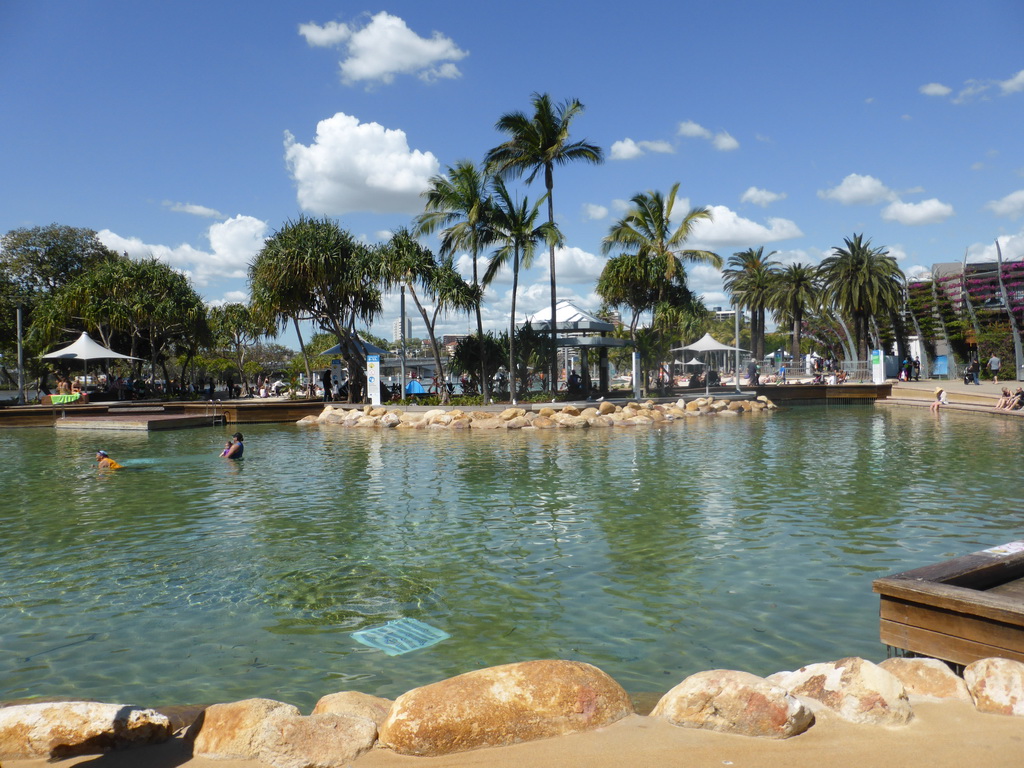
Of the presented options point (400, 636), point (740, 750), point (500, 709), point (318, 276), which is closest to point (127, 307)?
point (318, 276)

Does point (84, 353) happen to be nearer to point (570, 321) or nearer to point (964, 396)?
point (570, 321)

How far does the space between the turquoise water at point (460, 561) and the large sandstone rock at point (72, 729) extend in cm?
131

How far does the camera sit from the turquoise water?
602 centimetres

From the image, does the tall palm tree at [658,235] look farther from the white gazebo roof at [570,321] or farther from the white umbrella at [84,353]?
the white umbrella at [84,353]

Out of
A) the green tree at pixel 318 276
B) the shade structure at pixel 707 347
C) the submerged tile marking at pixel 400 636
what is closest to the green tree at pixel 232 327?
the green tree at pixel 318 276

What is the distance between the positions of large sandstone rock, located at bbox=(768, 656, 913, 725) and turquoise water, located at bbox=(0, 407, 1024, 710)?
1243mm

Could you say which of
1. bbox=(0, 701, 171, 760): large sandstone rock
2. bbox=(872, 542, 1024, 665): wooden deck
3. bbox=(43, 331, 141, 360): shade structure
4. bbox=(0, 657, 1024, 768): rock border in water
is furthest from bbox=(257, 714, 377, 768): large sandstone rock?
bbox=(43, 331, 141, 360): shade structure

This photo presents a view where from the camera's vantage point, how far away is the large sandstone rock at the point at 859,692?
409 cm

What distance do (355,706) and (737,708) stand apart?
7.18 feet

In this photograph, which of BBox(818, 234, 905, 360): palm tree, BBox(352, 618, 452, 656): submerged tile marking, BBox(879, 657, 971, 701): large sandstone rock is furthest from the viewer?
BBox(818, 234, 905, 360): palm tree

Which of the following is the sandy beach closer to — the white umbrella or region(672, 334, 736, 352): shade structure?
region(672, 334, 736, 352): shade structure

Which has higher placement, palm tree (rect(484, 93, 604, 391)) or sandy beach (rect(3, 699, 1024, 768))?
palm tree (rect(484, 93, 604, 391))

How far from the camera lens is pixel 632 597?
7402 millimetres

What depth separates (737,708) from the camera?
13.4 feet
